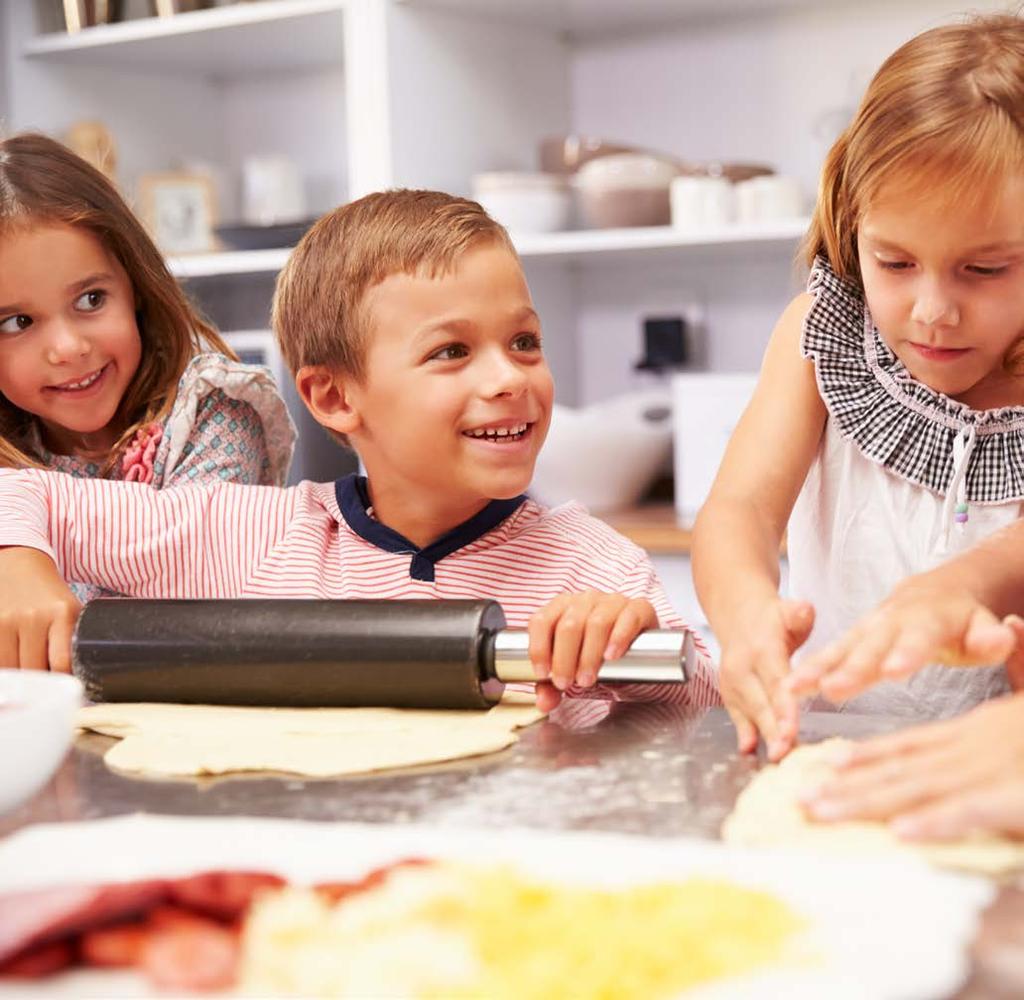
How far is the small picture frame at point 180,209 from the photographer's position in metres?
3.14

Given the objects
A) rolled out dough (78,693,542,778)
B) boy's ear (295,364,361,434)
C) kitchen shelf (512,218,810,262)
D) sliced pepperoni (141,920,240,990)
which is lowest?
rolled out dough (78,693,542,778)

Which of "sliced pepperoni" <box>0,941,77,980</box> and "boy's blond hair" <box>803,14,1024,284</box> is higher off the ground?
"boy's blond hair" <box>803,14,1024,284</box>

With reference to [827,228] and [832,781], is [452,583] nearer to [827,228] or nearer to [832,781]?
[827,228]

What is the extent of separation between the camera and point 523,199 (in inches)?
105

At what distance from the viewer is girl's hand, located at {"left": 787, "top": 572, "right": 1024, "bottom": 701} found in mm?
780

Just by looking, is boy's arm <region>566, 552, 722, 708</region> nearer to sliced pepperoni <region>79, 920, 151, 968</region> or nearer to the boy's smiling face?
the boy's smiling face

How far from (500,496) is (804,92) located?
187cm

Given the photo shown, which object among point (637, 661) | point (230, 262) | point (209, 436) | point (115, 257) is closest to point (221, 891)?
point (637, 661)

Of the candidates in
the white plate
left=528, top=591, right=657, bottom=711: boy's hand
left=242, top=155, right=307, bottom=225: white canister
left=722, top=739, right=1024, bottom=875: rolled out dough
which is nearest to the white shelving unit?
left=242, top=155, right=307, bottom=225: white canister

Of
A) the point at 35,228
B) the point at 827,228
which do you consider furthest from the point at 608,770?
the point at 35,228

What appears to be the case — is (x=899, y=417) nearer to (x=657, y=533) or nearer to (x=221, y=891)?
(x=221, y=891)

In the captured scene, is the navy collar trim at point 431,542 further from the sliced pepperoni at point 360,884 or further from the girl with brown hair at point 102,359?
the sliced pepperoni at point 360,884

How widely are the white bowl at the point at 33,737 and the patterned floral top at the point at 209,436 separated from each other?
2.44 feet

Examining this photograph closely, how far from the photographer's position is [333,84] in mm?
3324
